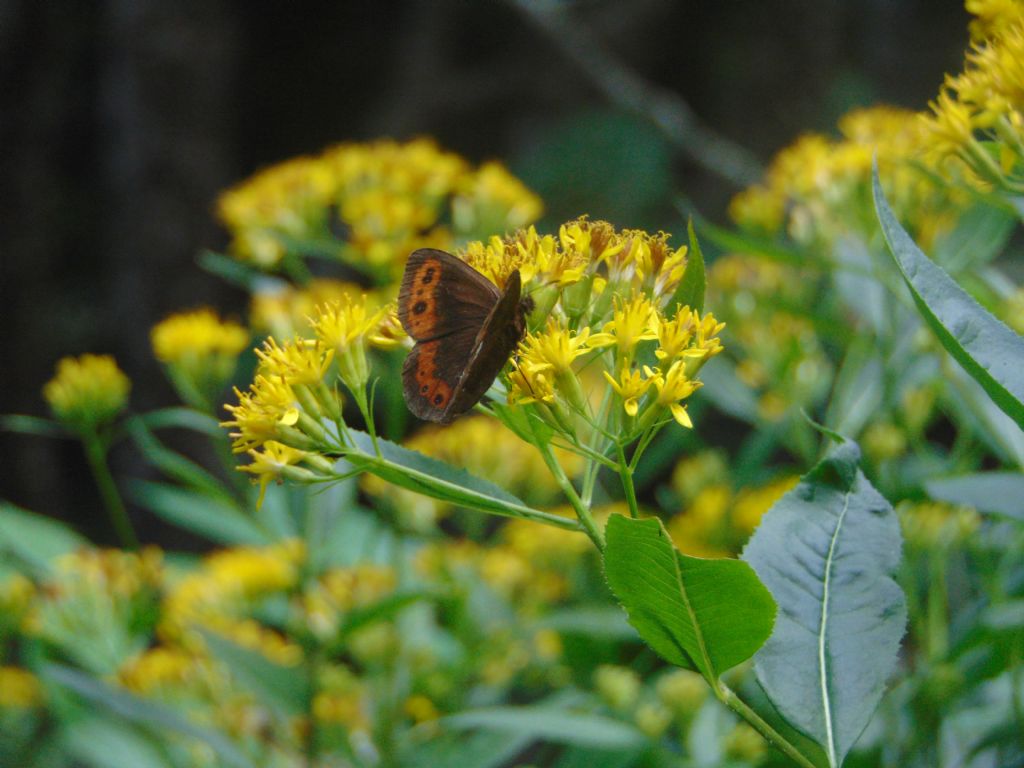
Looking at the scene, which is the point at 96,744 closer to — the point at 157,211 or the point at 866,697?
the point at 866,697

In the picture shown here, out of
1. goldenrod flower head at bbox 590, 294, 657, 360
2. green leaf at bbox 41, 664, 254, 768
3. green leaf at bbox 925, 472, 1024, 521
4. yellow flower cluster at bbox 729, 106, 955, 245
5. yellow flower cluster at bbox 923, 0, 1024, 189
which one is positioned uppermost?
yellow flower cluster at bbox 923, 0, 1024, 189

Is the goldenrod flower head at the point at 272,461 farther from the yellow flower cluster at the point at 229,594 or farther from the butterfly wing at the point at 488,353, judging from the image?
the yellow flower cluster at the point at 229,594

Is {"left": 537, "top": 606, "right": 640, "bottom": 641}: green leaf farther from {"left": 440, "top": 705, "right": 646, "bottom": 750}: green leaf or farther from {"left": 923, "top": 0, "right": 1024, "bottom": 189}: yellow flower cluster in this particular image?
{"left": 923, "top": 0, "right": 1024, "bottom": 189}: yellow flower cluster

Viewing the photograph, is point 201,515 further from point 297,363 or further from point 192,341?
point 297,363

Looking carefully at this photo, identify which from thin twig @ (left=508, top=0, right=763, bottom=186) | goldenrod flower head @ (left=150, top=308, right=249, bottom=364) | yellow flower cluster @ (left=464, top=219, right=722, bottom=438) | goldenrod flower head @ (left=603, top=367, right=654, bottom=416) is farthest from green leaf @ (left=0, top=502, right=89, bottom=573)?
thin twig @ (left=508, top=0, right=763, bottom=186)

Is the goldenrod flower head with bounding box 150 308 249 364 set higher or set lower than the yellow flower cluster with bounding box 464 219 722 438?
lower

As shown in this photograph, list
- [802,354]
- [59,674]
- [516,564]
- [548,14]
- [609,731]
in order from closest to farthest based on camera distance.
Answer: [609,731] < [59,674] < [802,354] < [516,564] < [548,14]

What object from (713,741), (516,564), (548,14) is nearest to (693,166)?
(548,14)
